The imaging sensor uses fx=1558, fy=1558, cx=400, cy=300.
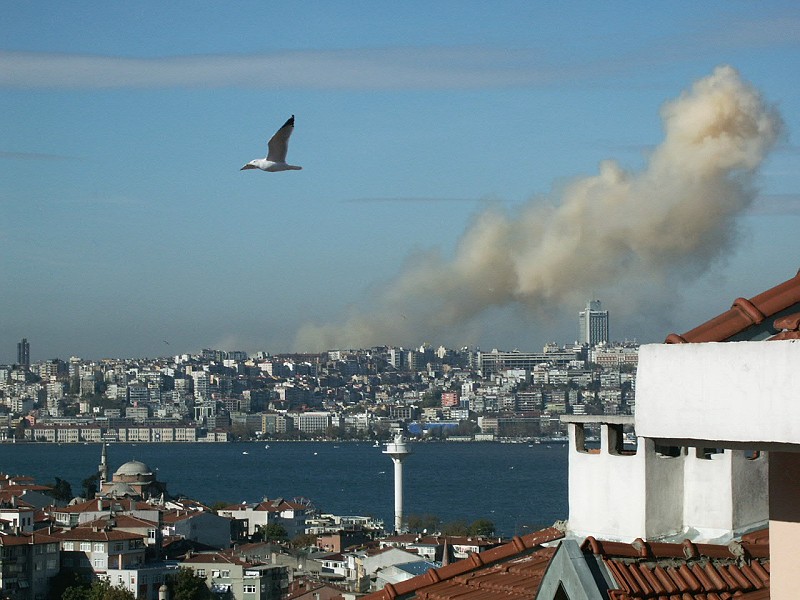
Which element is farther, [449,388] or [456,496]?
[449,388]

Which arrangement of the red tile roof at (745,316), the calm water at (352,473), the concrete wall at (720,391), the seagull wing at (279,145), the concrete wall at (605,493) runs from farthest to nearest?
1. the calm water at (352,473)
2. the seagull wing at (279,145)
3. the concrete wall at (605,493)
4. the red tile roof at (745,316)
5. the concrete wall at (720,391)

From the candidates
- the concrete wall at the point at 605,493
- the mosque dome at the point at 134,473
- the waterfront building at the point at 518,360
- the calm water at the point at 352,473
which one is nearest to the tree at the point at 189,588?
the calm water at the point at 352,473

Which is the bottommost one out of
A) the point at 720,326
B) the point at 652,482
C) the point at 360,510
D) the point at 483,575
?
the point at 360,510

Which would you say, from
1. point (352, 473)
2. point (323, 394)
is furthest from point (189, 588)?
point (323, 394)

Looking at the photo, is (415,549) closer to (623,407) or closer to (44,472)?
(44,472)

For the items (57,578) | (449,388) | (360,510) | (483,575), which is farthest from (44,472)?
(483,575)

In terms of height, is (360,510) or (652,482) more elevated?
(652,482)

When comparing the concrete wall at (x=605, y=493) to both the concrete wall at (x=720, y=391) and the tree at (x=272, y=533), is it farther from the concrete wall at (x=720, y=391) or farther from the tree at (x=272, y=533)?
the tree at (x=272, y=533)
